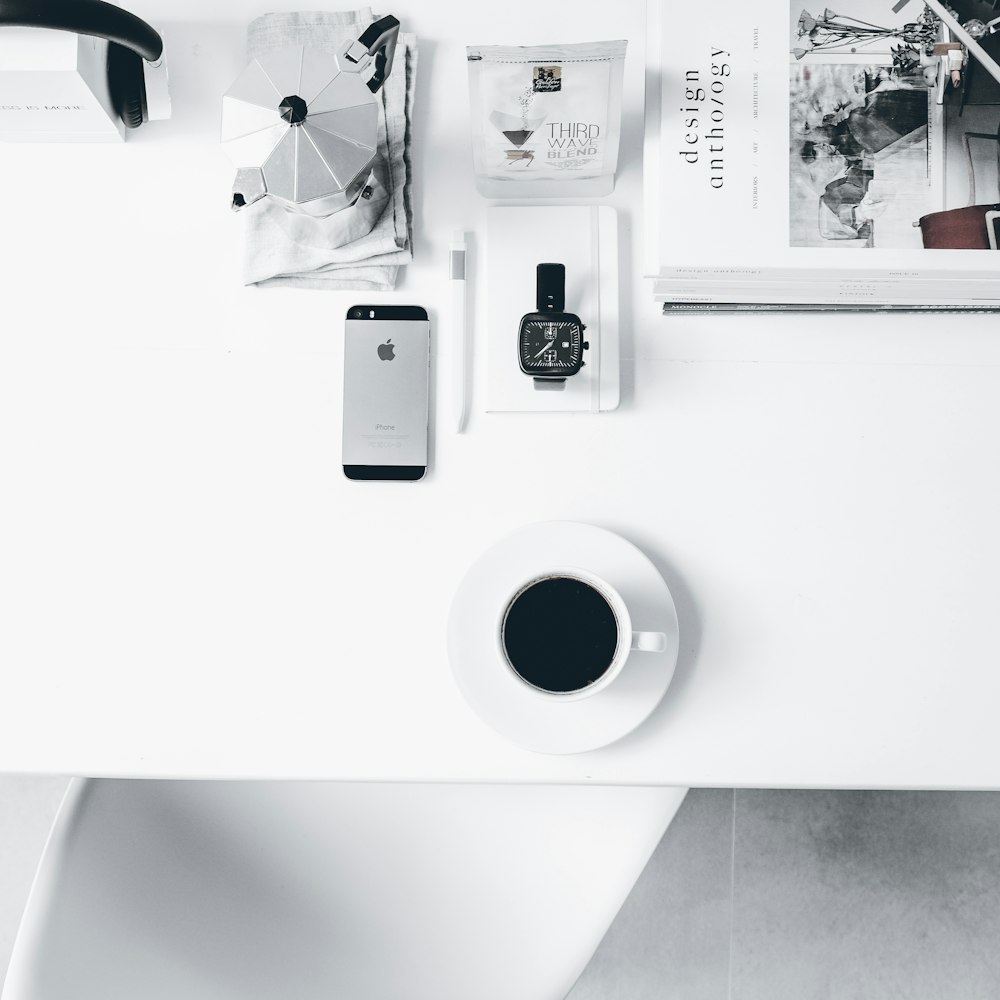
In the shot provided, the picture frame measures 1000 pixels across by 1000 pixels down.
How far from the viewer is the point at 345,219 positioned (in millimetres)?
→ 627

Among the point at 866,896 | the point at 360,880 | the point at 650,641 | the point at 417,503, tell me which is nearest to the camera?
the point at 650,641

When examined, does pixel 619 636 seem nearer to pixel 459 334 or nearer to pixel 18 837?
pixel 459 334

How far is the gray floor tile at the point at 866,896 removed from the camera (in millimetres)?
1101

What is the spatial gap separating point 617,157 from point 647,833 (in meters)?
0.56

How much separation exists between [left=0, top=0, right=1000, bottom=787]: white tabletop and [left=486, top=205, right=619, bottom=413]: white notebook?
0.02m

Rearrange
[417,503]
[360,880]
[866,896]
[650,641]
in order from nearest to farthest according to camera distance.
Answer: [650,641] → [417,503] → [360,880] → [866,896]

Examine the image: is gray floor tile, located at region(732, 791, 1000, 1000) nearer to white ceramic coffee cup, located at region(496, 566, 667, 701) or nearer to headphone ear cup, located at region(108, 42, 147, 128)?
white ceramic coffee cup, located at region(496, 566, 667, 701)

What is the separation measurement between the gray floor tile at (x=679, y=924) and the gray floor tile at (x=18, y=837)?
0.76 metres

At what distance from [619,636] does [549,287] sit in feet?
0.86

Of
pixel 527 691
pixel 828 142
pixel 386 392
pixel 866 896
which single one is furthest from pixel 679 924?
pixel 828 142

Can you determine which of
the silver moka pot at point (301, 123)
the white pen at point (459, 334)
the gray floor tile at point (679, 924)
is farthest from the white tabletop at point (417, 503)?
the gray floor tile at point (679, 924)

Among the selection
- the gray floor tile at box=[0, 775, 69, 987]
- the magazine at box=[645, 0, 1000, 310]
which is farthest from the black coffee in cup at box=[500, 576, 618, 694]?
the gray floor tile at box=[0, 775, 69, 987]

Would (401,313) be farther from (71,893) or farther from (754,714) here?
(71,893)

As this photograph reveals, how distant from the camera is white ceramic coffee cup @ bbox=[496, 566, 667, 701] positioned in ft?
1.79
